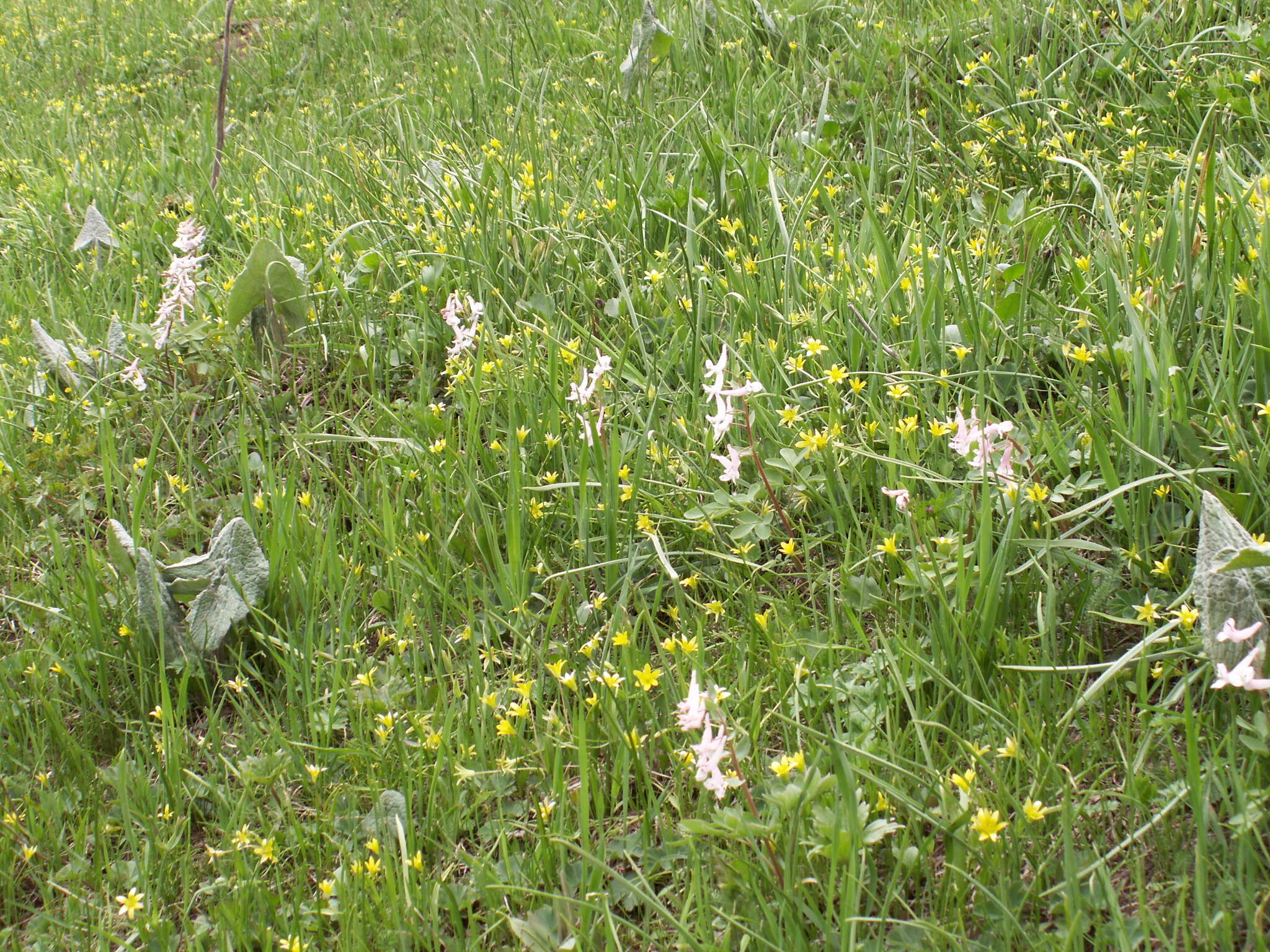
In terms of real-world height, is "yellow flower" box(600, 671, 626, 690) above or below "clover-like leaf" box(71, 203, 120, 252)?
below

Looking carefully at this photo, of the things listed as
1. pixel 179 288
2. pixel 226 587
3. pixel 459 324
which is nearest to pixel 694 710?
pixel 226 587

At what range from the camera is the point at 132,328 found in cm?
271

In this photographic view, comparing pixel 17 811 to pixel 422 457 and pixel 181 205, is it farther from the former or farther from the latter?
pixel 181 205

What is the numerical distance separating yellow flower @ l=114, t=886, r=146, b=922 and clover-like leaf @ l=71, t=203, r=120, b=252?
104 inches

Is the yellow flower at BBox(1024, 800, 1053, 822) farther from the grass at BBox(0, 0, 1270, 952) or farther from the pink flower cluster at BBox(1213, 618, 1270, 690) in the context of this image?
the pink flower cluster at BBox(1213, 618, 1270, 690)

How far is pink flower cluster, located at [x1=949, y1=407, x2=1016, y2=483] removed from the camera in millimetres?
1613

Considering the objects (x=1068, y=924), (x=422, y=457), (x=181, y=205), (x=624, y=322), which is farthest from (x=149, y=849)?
(x=181, y=205)

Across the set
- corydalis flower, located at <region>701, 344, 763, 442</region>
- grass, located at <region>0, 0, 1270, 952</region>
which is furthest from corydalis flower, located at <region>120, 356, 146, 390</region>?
corydalis flower, located at <region>701, 344, 763, 442</region>

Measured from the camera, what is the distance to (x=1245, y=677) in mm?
1239

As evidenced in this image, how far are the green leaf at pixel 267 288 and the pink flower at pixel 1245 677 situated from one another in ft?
7.66

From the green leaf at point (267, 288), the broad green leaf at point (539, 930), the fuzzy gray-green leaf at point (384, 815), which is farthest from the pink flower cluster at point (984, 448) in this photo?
the green leaf at point (267, 288)

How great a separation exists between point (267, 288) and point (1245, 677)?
242 cm

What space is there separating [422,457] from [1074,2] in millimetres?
2710

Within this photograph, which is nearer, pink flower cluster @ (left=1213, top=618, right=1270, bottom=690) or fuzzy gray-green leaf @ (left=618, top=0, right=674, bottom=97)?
pink flower cluster @ (left=1213, top=618, right=1270, bottom=690)
